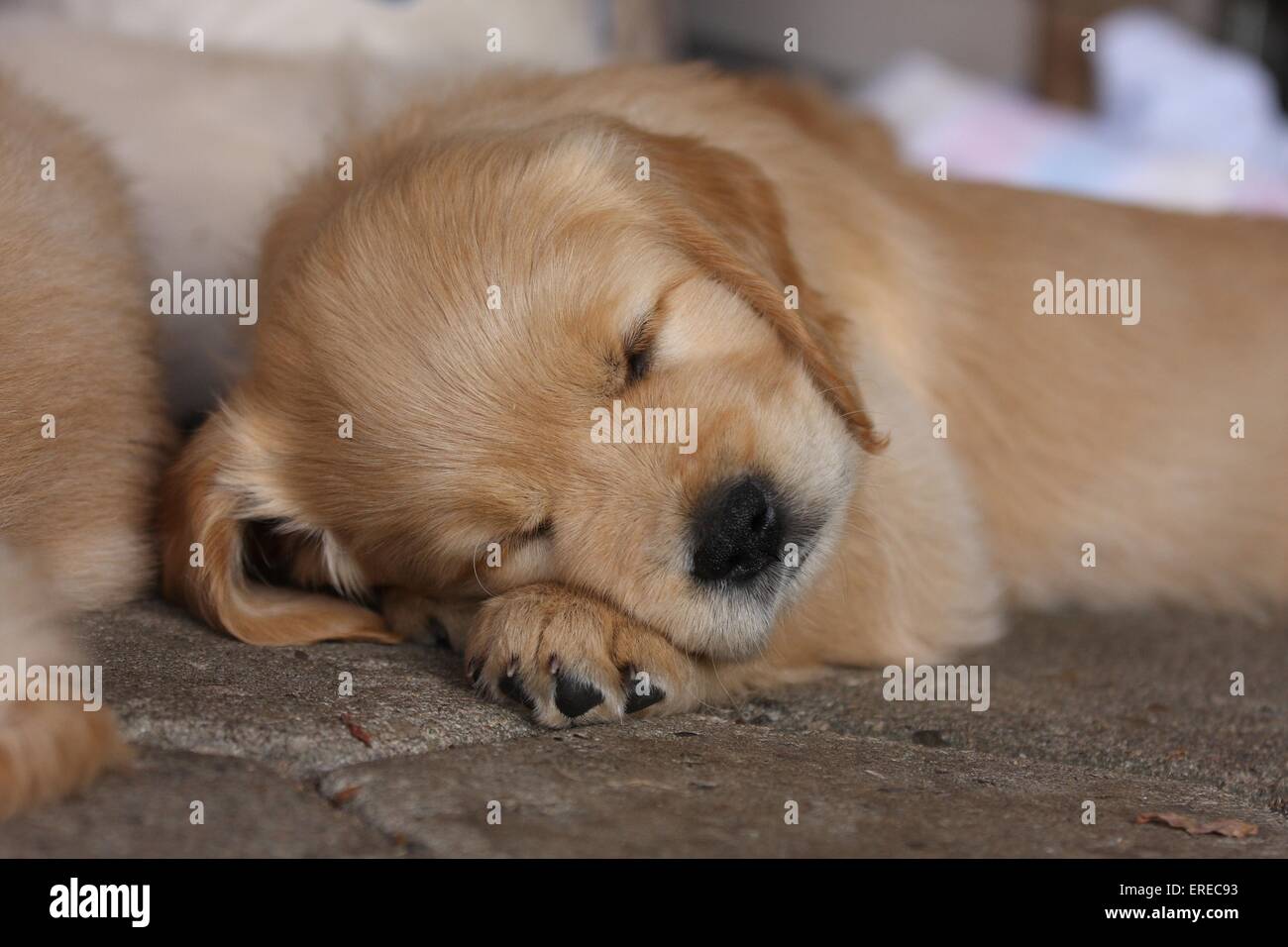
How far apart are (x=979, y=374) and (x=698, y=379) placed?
3.60ft

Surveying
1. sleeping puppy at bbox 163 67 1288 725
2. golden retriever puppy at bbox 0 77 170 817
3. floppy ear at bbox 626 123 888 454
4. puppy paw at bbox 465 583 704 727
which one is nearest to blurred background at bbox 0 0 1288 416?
golden retriever puppy at bbox 0 77 170 817

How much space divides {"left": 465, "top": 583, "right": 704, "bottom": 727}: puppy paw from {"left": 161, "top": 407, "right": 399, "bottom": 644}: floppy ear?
35 centimetres

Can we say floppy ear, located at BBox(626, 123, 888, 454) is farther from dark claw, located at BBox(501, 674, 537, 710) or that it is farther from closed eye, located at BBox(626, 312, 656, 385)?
dark claw, located at BBox(501, 674, 537, 710)

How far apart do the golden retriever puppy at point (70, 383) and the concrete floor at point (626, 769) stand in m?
0.14

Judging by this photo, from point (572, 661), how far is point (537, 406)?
1.26 ft

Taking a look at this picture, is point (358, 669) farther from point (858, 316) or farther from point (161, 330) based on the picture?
point (858, 316)

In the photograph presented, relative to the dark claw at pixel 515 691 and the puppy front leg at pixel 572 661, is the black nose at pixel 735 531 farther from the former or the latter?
the dark claw at pixel 515 691

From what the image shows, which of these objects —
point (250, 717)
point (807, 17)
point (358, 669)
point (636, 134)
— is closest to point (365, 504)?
point (358, 669)

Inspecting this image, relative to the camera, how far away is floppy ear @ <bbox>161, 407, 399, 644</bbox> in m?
2.20

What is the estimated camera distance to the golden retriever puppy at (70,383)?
203cm

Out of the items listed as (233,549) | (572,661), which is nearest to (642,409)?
(572,661)

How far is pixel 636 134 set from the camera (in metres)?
2.38

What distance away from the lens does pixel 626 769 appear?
1731mm

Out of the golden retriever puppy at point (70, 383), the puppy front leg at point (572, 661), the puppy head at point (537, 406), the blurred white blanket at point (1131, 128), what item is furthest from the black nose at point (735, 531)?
the blurred white blanket at point (1131, 128)
